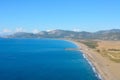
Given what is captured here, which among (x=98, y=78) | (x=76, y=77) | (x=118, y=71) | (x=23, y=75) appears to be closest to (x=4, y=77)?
(x=23, y=75)

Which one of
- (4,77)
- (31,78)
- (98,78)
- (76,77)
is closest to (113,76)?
(98,78)

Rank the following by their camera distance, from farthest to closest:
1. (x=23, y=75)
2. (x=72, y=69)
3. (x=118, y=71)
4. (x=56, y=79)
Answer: (x=72, y=69)
(x=118, y=71)
(x=23, y=75)
(x=56, y=79)

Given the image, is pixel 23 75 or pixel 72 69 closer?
pixel 23 75

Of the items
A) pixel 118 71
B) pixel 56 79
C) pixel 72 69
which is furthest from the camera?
pixel 72 69

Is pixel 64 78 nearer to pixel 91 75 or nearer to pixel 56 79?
pixel 56 79

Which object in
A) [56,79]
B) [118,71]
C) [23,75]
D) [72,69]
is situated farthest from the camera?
[72,69]

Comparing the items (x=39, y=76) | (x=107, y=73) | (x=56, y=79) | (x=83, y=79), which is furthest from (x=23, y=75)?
(x=107, y=73)

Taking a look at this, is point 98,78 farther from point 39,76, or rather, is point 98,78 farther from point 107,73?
point 39,76

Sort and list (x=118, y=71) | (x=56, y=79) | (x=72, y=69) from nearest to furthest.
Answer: (x=56, y=79)
(x=118, y=71)
(x=72, y=69)

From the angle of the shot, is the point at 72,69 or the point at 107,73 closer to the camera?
the point at 107,73
